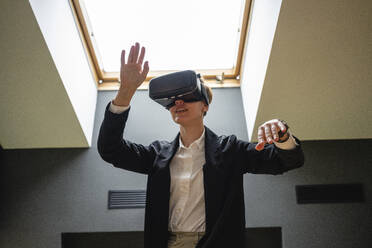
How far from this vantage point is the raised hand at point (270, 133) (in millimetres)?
1166

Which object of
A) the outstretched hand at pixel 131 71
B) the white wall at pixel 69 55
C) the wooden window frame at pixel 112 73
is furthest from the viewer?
the wooden window frame at pixel 112 73

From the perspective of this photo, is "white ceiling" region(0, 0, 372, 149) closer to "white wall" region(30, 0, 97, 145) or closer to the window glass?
"white wall" region(30, 0, 97, 145)

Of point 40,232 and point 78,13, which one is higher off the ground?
point 78,13

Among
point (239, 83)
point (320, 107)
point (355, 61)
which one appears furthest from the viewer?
point (239, 83)

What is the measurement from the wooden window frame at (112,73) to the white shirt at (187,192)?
144cm

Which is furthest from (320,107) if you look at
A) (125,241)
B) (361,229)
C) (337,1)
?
(125,241)

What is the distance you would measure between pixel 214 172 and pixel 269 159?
0.82 feet

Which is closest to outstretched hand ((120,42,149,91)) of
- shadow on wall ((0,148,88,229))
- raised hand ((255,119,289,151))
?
raised hand ((255,119,289,151))

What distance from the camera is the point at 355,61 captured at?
188 centimetres

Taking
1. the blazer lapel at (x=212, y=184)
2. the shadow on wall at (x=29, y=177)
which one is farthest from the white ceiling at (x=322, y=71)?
the shadow on wall at (x=29, y=177)

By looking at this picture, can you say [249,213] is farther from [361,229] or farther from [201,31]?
[201,31]

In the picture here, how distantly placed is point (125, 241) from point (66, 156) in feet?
2.87

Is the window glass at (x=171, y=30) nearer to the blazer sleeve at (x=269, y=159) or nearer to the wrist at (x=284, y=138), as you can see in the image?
the blazer sleeve at (x=269, y=159)

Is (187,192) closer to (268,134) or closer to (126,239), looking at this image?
(268,134)
